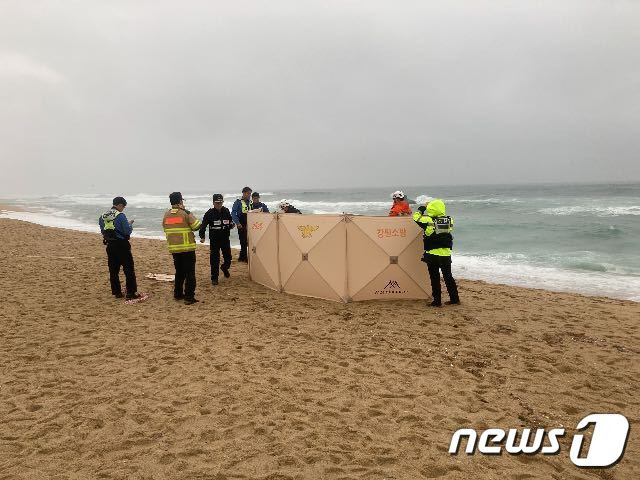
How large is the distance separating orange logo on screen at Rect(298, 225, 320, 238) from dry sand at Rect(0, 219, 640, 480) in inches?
50.6

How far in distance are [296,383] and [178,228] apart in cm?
400

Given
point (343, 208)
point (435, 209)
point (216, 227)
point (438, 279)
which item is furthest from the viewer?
point (343, 208)

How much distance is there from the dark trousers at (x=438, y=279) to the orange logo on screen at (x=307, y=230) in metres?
2.17

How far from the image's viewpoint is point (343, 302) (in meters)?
7.70

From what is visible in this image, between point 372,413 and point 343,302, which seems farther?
point 343,302

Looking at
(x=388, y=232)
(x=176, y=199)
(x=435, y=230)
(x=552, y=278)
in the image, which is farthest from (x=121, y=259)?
(x=552, y=278)

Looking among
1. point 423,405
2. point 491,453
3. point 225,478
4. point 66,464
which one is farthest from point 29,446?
point 491,453

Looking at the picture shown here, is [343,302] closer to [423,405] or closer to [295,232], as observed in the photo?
[295,232]

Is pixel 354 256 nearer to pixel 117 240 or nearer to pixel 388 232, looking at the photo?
pixel 388 232

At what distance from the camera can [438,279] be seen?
735cm

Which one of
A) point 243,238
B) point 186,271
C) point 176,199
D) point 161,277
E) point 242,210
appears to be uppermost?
point 176,199

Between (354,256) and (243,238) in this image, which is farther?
(243,238)

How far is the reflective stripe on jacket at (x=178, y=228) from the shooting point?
7371mm

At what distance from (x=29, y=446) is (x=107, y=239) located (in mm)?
4726
